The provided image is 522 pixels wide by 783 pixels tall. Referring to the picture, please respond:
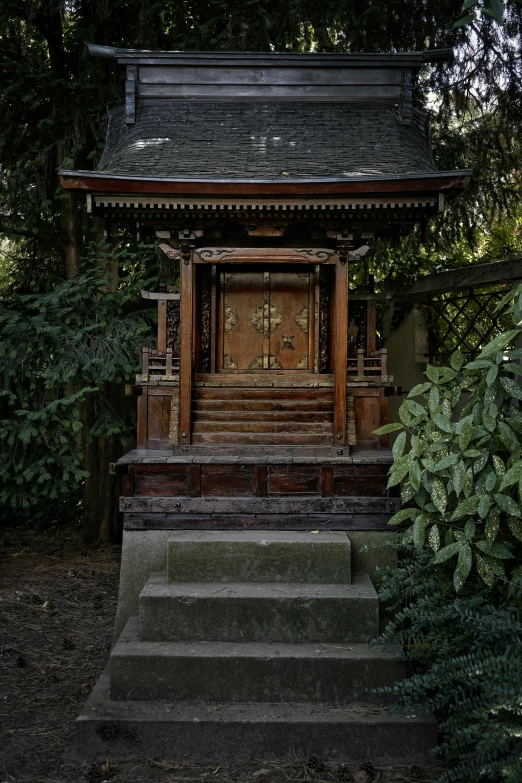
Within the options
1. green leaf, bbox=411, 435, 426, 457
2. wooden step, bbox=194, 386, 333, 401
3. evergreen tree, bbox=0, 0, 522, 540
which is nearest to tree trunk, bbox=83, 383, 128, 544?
evergreen tree, bbox=0, 0, 522, 540

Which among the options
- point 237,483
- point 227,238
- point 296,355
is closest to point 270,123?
point 227,238

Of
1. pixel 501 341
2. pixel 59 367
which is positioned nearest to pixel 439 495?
pixel 501 341

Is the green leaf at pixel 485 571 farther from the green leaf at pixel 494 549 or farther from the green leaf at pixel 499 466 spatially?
the green leaf at pixel 499 466

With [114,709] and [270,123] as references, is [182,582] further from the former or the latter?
[270,123]

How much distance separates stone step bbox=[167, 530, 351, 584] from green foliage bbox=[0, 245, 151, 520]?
104 inches

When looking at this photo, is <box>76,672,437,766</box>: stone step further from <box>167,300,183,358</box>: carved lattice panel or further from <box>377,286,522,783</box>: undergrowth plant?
<box>167,300,183,358</box>: carved lattice panel

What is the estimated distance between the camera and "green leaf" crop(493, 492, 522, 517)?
12.3 feet

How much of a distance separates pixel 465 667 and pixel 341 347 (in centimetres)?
279

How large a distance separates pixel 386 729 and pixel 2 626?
3.80 meters

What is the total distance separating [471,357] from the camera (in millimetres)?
9133

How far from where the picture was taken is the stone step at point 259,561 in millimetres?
4816

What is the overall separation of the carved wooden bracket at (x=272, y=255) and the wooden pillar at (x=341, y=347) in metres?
0.12

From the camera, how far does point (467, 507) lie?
395 centimetres

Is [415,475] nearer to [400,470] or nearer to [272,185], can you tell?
[400,470]
